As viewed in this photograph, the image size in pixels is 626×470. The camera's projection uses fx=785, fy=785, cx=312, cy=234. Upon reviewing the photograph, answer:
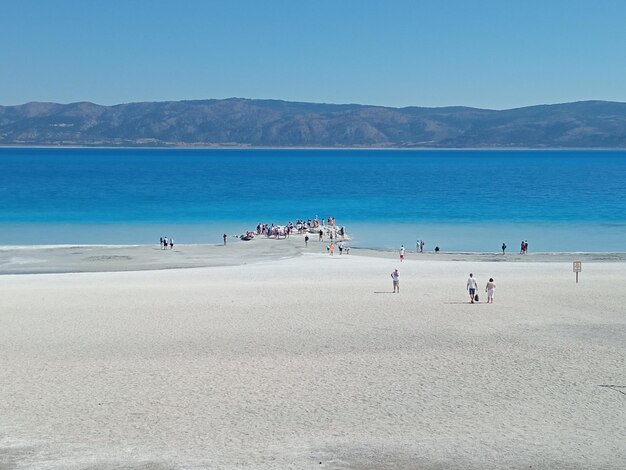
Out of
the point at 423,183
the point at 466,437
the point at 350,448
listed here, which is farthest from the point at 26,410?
the point at 423,183

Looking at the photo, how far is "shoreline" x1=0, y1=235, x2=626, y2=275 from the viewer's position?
3469 centimetres

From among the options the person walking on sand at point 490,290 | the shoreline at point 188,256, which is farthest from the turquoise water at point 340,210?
the person walking on sand at point 490,290

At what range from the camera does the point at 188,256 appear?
1500 inches

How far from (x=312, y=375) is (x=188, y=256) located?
23.6 m

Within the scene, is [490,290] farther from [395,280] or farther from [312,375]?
[312,375]

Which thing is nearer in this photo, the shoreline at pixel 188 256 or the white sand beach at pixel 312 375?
the white sand beach at pixel 312 375

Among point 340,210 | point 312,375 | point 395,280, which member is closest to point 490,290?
point 395,280

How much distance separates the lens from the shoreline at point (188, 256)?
3469 centimetres

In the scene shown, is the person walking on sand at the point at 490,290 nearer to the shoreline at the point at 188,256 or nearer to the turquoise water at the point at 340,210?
the shoreline at the point at 188,256

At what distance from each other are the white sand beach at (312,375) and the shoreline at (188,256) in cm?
662

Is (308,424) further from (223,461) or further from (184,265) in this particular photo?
(184,265)

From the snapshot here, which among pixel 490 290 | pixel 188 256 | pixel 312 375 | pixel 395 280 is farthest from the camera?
pixel 188 256

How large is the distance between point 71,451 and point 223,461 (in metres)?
2.30

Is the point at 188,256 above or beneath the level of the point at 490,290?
beneath
